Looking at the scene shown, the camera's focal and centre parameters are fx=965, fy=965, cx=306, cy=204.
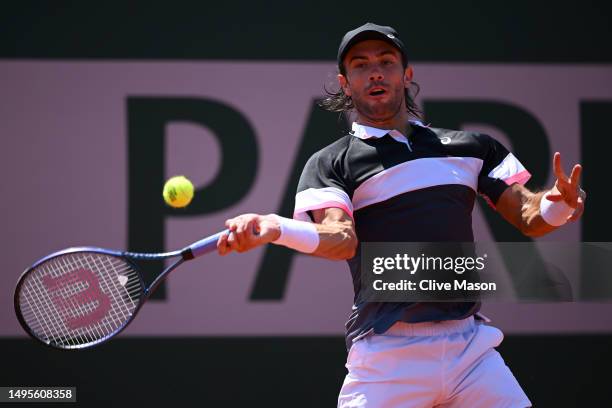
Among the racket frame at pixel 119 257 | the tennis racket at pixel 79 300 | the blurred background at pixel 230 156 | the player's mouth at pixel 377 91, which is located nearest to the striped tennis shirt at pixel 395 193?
the player's mouth at pixel 377 91

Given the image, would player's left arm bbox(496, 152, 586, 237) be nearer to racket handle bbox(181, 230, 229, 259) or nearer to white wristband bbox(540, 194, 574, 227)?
white wristband bbox(540, 194, 574, 227)

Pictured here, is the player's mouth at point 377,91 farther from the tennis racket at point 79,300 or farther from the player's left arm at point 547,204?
the tennis racket at point 79,300

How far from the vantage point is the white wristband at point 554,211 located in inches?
114

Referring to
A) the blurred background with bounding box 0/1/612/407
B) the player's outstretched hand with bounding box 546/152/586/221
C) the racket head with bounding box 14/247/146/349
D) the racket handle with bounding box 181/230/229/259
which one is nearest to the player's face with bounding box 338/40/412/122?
the player's outstretched hand with bounding box 546/152/586/221

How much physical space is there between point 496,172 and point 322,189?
2.01 feet

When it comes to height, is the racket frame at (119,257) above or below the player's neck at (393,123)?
below

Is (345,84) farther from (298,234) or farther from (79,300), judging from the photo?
(79,300)

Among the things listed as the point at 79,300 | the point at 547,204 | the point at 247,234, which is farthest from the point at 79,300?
the point at 547,204

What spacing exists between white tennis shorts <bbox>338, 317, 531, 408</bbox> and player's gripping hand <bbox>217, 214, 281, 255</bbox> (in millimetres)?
516

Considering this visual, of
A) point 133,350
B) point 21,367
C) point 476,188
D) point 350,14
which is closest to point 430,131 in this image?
point 476,188

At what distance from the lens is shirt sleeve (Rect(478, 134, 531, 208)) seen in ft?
10.1

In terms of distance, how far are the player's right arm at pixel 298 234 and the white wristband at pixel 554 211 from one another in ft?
1.99

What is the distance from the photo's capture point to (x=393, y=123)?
3105mm

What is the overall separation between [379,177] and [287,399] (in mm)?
2471
